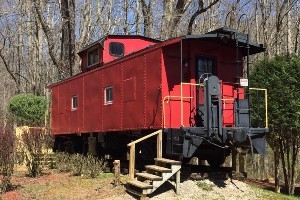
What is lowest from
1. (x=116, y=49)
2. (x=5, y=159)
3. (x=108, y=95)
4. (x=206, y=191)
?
(x=206, y=191)

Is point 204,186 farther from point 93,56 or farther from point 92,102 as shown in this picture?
point 93,56

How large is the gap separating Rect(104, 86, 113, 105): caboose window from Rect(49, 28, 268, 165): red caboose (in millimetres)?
34

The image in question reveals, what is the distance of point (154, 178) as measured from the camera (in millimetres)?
10086

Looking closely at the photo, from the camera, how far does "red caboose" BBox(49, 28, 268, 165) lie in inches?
431

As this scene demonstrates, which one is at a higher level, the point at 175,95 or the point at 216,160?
the point at 175,95

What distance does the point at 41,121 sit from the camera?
2558 cm

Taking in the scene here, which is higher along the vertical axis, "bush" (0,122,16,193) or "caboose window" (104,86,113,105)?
"caboose window" (104,86,113,105)

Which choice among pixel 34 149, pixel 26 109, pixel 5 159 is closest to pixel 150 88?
pixel 5 159

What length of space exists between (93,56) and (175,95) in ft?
19.0

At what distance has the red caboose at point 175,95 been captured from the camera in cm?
1095

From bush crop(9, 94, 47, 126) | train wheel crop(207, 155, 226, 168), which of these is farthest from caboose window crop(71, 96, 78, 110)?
bush crop(9, 94, 47, 126)

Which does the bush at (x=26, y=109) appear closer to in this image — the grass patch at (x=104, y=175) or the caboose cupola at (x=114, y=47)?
the caboose cupola at (x=114, y=47)

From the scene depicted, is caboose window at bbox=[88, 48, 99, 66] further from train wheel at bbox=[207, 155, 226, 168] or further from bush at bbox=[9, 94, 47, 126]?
bush at bbox=[9, 94, 47, 126]

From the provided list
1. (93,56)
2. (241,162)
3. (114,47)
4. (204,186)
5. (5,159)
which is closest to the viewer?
(204,186)
